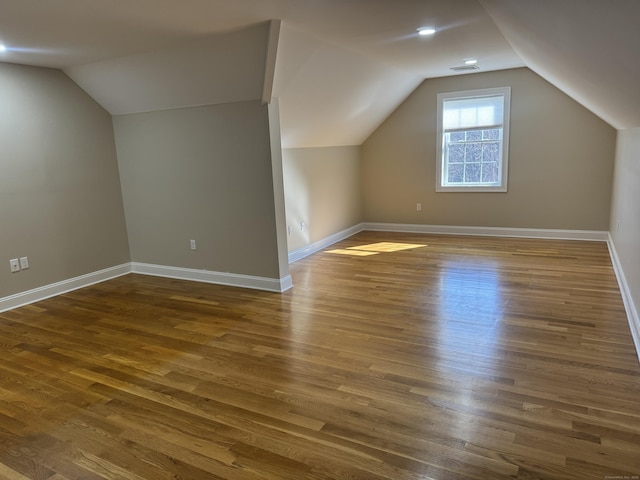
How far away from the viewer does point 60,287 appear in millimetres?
4242

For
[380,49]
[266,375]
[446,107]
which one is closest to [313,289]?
[266,375]

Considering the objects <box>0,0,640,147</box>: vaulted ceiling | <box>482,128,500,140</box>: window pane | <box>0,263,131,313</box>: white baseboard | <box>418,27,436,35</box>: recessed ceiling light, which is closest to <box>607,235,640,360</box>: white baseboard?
<box>0,0,640,147</box>: vaulted ceiling

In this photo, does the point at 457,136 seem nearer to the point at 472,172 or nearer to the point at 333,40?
the point at 472,172

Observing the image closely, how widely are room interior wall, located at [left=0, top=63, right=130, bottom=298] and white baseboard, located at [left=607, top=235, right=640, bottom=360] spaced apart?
4811 millimetres

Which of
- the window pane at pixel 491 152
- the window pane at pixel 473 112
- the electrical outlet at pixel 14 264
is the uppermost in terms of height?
the window pane at pixel 473 112

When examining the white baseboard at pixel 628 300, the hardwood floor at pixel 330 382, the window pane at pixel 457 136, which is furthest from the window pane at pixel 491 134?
the hardwood floor at pixel 330 382

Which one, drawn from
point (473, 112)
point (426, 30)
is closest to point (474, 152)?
point (473, 112)

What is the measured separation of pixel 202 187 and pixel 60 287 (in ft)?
5.67

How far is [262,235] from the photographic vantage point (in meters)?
4.03

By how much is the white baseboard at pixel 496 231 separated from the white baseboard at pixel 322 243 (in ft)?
1.35

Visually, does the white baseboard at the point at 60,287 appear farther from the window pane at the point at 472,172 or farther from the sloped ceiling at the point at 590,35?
the window pane at the point at 472,172

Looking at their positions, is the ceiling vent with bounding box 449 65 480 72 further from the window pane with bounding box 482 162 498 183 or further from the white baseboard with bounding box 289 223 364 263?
the white baseboard with bounding box 289 223 364 263

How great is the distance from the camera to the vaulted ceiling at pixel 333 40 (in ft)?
6.55

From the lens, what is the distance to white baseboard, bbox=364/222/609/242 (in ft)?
18.5
